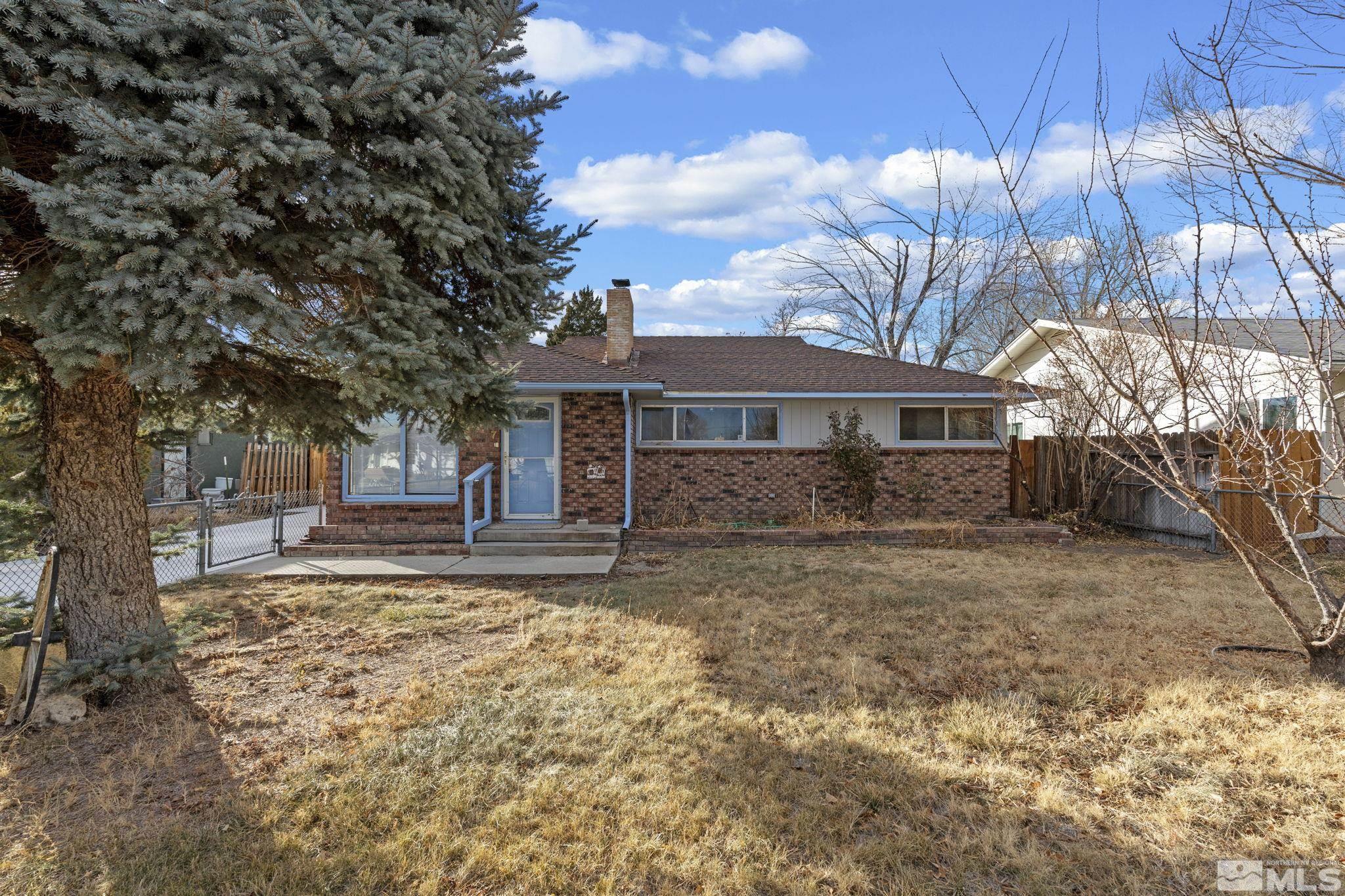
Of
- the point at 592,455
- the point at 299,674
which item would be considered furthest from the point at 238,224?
the point at 592,455

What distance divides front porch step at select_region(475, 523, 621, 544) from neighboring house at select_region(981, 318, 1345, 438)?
19.9ft

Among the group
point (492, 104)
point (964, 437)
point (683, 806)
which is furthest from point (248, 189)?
point (964, 437)

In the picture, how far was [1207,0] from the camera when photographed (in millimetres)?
3436

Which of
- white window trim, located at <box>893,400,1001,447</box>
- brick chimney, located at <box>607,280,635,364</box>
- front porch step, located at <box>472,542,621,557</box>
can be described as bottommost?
front porch step, located at <box>472,542,621,557</box>

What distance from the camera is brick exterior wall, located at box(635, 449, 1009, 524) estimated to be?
471 inches

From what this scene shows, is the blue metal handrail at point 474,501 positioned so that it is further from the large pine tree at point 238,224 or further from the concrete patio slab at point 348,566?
the large pine tree at point 238,224

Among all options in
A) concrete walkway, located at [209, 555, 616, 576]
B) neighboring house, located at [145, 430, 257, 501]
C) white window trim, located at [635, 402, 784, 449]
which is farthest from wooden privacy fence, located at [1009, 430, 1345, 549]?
neighboring house, located at [145, 430, 257, 501]

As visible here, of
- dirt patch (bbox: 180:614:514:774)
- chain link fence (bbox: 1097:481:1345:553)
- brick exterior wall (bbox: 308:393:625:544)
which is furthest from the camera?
brick exterior wall (bbox: 308:393:625:544)

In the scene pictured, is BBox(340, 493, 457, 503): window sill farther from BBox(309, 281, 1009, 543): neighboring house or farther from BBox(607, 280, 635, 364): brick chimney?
BBox(607, 280, 635, 364): brick chimney

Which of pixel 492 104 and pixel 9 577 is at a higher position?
pixel 492 104

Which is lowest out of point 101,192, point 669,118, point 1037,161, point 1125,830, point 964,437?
point 1125,830

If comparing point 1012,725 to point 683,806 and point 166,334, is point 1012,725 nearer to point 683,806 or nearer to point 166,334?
point 683,806

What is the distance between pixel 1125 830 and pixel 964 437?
33.7ft

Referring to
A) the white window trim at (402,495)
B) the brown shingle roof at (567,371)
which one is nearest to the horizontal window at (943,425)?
the brown shingle roof at (567,371)
